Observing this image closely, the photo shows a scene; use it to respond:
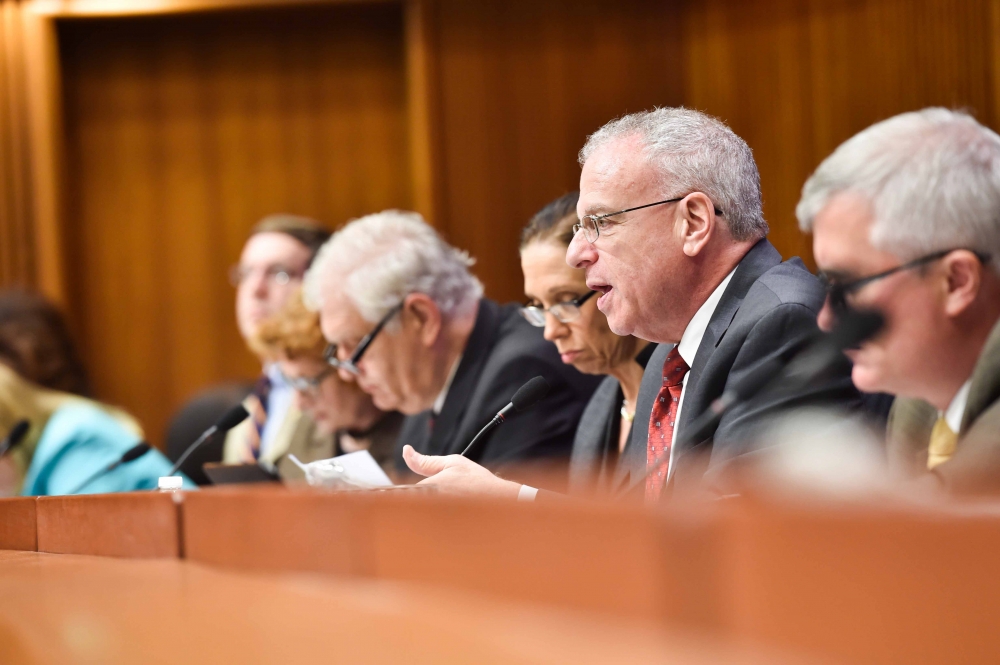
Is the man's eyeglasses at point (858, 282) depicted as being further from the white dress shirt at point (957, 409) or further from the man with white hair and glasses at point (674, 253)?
the man with white hair and glasses at point (674, 253)

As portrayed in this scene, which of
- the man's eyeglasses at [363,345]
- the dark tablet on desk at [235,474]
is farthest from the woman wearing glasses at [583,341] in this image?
the dark tablet on desk at [235,474]

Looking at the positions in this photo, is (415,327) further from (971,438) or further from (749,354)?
(971,438)

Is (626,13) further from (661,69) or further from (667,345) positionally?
(667,345)

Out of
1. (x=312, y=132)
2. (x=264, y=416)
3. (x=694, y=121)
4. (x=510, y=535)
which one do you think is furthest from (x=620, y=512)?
(x=312, y=132)

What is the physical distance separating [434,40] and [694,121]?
7.96 ft

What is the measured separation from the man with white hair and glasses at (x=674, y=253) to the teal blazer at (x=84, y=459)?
138 centimetres

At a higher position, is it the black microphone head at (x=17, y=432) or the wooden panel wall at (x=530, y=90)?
the wooden panel wall at (x=530, y=90)

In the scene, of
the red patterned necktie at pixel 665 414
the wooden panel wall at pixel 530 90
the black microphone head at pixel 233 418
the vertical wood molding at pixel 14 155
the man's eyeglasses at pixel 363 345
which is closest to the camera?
the red patterned necktie at pixel 665 414

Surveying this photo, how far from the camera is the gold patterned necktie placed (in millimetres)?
1271

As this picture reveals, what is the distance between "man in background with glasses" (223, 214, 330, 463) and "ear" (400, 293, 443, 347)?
85 cm

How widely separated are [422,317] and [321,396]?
1.57 feet

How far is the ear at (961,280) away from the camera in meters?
1.25

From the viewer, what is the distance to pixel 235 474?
2.38 metres

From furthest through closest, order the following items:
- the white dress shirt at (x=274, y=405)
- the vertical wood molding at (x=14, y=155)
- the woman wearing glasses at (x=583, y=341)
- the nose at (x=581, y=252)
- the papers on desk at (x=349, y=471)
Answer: the vertical wood molding at (x=14, y=155), the white dress shirt at (x=274, y=405), the woman wearing glasses at (x=583, y=341), the papers on desk at (x=349, y=471), the nose at (x=581, y=252)
